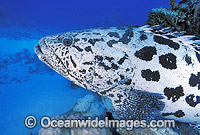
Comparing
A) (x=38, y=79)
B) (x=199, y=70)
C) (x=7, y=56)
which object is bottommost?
(x=199, y=70)

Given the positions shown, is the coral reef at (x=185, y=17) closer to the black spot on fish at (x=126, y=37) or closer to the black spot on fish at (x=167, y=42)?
the black spot on fish at (x=167, y=42)

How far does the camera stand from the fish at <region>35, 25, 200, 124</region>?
2.14 meters

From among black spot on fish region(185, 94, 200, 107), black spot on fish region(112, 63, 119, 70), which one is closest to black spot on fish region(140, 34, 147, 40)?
black spot on fish region(112, 63, 119, 70)

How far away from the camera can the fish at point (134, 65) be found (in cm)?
214

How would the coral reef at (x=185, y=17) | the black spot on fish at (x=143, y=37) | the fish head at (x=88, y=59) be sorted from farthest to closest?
the coral reef at (x=185, y=17) → the black spot on fish at (x=143, y=37) → the fish head at (x=88, y=59)

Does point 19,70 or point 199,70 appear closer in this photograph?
point 199,70

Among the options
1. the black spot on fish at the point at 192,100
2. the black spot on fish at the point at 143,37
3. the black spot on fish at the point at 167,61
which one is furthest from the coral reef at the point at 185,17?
the black spot on fish at the point at 192,100

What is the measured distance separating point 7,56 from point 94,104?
36.8 ft

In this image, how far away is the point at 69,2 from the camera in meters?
90.1

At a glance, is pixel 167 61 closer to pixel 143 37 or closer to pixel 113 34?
pixel 143 37

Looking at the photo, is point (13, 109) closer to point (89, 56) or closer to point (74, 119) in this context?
point (74, 119)

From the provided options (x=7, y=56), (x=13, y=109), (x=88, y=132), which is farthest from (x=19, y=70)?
(x=88, y=132)

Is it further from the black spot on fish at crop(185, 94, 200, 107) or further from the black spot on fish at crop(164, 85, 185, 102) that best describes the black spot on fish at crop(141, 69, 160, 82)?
the black spot on fish at crop(185, 94, 200, 107)

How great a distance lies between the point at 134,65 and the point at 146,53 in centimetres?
33
